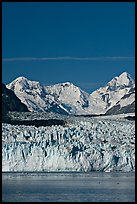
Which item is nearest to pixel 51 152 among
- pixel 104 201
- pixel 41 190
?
pixel 41 190

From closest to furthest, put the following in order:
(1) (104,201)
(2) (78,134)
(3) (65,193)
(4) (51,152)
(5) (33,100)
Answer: (1) (104,201)
(3) (65,193)
(4) (51,152)
(2) (78,134)
(5) (33,100)

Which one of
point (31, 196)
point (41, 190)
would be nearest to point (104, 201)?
point (31, 196)

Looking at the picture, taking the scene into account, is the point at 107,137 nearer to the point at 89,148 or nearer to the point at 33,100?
the point at 89,148

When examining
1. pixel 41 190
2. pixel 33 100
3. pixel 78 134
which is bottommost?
pixel 41 190

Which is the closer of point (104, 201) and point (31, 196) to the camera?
point (104, 201)

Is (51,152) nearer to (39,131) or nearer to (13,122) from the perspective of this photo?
(39,131)

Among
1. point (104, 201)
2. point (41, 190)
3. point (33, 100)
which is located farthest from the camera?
point (33, 100)

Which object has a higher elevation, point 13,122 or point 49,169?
point 13,122
